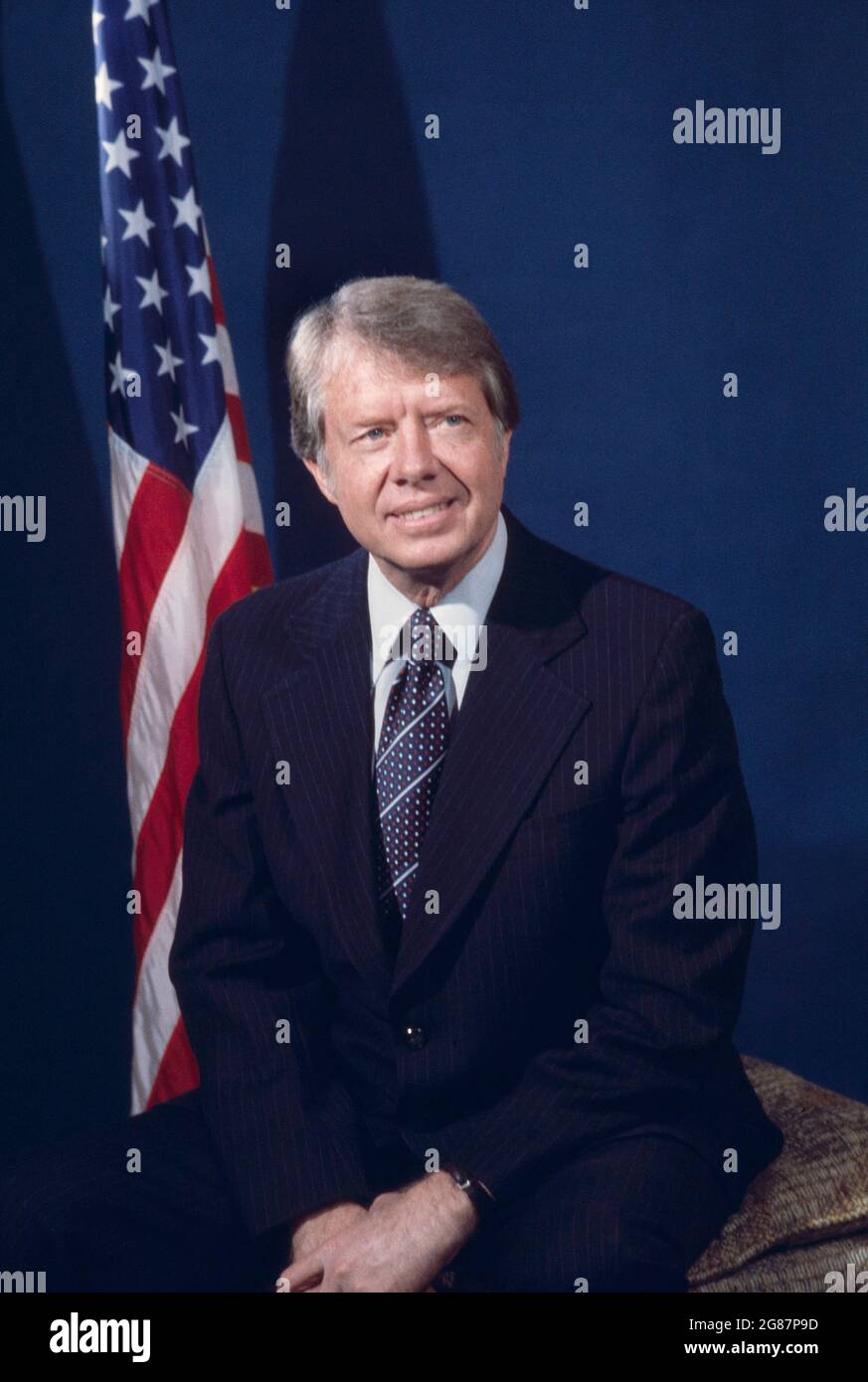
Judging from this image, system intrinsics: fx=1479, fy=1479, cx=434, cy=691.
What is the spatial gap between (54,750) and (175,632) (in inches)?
16.5

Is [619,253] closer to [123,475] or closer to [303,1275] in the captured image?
[123,475]

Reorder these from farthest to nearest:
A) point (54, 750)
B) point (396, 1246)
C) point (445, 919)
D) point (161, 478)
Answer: point (54, 750) → point (161, 478) → point (445, 919) → point (396, 1246)

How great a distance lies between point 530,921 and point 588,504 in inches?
38.9

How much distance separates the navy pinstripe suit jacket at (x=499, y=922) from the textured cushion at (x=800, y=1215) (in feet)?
0.16

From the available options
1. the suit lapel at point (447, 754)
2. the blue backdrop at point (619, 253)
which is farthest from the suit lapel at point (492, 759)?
the blue backdrop at point (619, 253)

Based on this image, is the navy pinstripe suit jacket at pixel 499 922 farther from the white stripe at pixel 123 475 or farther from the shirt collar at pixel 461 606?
the white stripe at pixel 123 475

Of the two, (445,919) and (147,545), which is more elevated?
(147,545)

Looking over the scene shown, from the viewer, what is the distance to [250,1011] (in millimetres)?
2092

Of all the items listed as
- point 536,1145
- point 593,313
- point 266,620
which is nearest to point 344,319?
point 266,620

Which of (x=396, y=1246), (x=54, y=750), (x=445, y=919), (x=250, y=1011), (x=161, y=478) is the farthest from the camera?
(x=54, y=750)

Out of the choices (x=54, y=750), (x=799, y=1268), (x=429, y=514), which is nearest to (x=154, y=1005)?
(x=54, y=750)

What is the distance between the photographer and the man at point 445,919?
1.92m

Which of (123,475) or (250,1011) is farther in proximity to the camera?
(123,475)

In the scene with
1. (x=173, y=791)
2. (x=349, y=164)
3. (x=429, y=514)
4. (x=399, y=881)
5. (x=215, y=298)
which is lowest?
(x=399, y=881)
